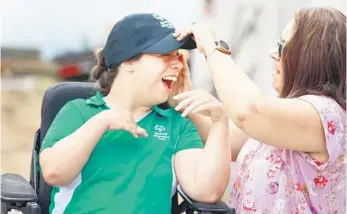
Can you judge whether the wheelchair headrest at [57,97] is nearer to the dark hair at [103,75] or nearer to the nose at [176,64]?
the dark hair at [103,75]

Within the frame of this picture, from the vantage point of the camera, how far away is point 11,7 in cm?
408

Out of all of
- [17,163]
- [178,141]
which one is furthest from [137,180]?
[17,163]

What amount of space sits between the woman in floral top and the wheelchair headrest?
1.53 ft

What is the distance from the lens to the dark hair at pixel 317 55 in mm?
2020

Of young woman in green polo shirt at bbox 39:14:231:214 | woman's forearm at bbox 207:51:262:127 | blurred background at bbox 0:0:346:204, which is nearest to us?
woman's forearm at bbox 207:51:262:127

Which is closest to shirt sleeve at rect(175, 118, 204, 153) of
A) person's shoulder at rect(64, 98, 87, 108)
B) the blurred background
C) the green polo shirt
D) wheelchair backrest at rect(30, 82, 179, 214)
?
the green polo shirt

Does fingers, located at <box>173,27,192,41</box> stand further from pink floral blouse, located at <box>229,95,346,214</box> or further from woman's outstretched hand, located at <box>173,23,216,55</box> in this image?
pink floral blouse, located at <box>229,95,346,214</box>

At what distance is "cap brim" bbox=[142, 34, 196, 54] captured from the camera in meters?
2.14

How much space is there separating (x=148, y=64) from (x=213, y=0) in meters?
2.43

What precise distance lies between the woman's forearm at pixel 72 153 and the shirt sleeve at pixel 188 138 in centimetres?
33

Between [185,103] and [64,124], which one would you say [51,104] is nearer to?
[64,124]

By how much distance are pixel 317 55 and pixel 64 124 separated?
83 centimetres

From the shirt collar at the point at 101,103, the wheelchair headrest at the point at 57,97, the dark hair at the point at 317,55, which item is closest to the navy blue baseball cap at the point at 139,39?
the shirt collar at the point at 101,103

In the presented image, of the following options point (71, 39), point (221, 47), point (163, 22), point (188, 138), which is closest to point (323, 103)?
point (221, 47)
